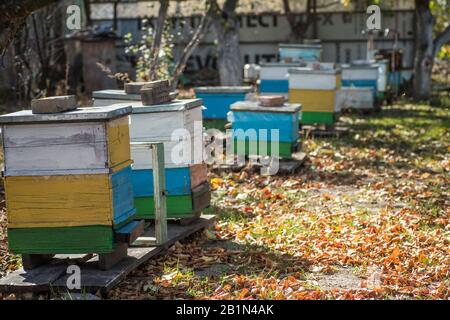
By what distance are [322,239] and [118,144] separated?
7.42 ft

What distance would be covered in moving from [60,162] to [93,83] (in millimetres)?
13488

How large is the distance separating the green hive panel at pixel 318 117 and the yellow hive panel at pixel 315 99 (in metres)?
0.09

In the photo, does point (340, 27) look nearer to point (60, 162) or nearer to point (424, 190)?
point (424, 190)

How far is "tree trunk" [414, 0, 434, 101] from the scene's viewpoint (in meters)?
18.2

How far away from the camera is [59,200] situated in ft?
17.5

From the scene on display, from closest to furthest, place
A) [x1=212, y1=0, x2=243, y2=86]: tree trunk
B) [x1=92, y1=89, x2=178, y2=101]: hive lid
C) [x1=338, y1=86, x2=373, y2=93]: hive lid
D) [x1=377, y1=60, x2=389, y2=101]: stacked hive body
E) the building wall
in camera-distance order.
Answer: [x1=92, y1=89, x2=178, y2=101]: hive lid, [x1=212, y1=0, x2=243, y2=86]: tree trunk, [x1=338, y1=86, x2=373, y2=93]: hive lid, [x1=377, y1=60, x2=389, y2=101]: stacked hive body, the building wall

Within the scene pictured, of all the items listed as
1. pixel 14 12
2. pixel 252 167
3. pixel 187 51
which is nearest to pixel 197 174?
pixel 14 12

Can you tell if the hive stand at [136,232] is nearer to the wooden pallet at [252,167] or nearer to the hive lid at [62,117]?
the hive lid at [62,117]

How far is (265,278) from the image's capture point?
5734 millimetres

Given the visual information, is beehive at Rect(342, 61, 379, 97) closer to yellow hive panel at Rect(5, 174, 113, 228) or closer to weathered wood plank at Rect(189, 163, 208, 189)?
weathered wood plank at Rect(189, 163, 208, 189)

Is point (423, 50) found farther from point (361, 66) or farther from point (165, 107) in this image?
point (165, 107)

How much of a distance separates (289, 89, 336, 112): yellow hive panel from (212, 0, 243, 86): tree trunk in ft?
11.6

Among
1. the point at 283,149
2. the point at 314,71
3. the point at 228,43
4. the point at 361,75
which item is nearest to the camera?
the point at 283,149

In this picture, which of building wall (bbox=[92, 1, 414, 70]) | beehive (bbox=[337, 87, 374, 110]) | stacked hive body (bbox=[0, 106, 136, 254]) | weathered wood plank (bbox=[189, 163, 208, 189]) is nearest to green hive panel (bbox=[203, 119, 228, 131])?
beehive (bbox=[337, 87, 374, 110])
